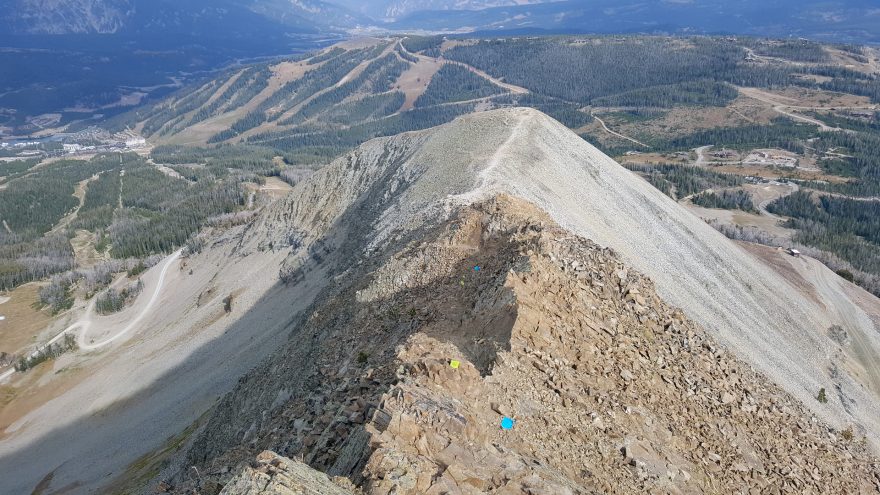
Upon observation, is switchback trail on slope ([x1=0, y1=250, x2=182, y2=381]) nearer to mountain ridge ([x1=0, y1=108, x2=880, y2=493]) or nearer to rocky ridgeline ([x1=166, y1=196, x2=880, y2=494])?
mountain ridge ([x1=0, y1=108, x2=880, y2=493])

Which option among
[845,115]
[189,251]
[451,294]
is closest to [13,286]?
[189,251]

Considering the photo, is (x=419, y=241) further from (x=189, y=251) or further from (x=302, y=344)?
(x=189, y=251)

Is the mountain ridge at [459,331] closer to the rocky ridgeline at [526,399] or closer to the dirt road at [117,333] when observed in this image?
the rocky ridgeline at [526,399]

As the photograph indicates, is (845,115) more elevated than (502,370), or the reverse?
(502,370)

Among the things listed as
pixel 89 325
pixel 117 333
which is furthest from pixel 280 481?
pixel 89 325

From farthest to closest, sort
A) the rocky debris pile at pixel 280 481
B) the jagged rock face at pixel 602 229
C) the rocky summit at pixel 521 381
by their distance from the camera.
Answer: the jagged rock face at pixel 602 229 → the rocky summit at pixel 521 381 → the rocky debris pile at pixel 280 481

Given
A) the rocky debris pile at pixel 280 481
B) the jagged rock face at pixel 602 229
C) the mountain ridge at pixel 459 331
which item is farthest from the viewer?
the jagged rock face at pixel 602 229

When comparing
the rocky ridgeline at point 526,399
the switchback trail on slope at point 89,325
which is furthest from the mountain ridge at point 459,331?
the switchback trail on slope at point 89,325
